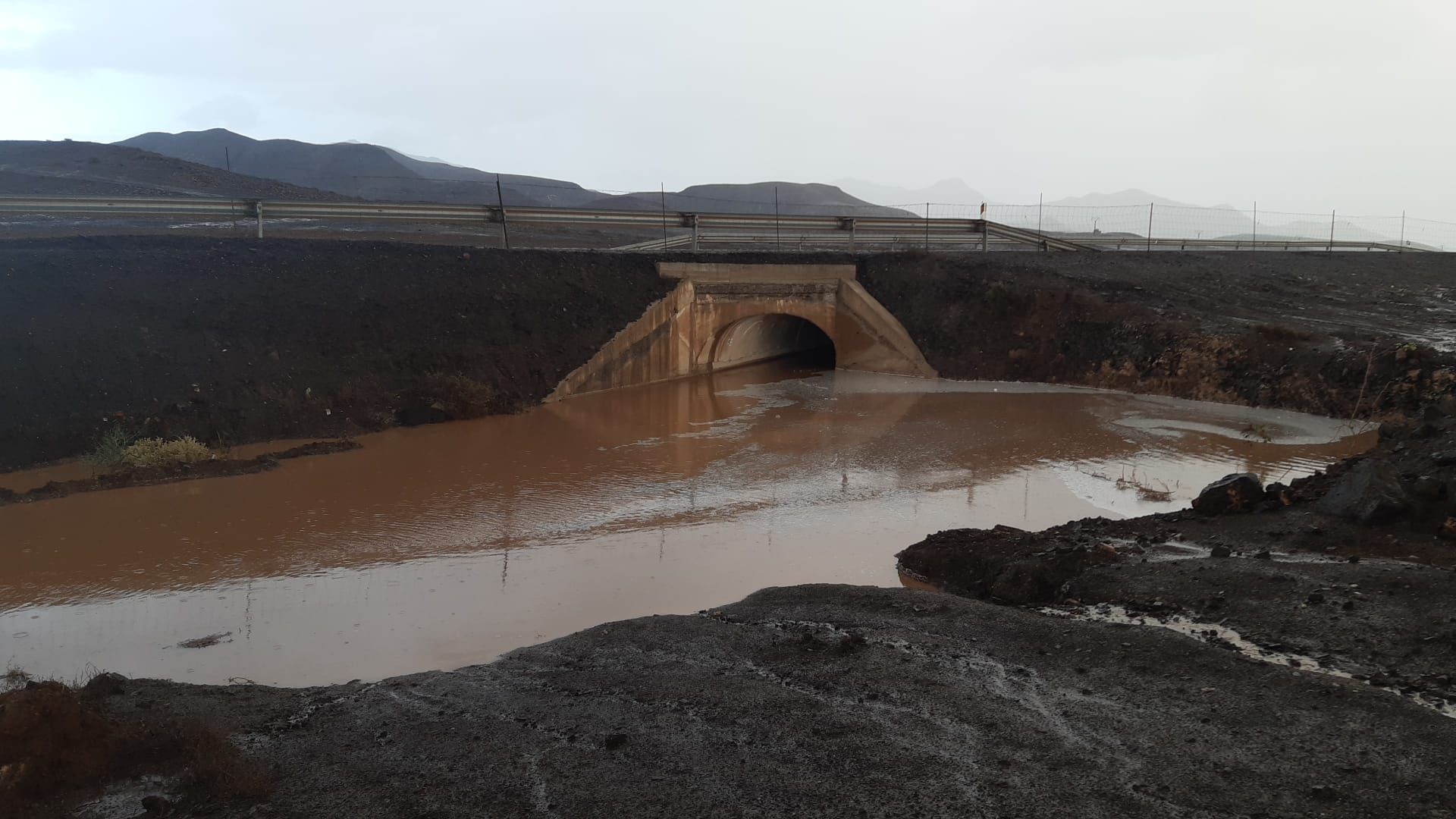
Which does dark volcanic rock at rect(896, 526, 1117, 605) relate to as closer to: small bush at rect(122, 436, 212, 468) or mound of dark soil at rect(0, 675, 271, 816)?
mound of dark soil at rect(0, 675, 271, 816)

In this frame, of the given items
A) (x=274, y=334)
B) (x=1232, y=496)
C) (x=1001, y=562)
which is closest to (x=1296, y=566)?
(x=1232, y=496)

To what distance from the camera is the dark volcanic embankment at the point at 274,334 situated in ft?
47.6

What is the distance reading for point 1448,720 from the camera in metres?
5.04

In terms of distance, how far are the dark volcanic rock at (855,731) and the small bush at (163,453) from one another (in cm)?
799

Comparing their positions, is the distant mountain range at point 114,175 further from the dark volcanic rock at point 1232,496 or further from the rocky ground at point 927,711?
the dark volcanic rock at point 1232,496

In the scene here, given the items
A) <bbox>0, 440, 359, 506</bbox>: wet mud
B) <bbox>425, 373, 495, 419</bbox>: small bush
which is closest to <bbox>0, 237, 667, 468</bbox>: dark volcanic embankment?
<bbox>425, 373, 495, 419</bbox>: small bush

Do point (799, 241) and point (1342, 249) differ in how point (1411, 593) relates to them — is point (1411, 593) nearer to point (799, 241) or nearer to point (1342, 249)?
point (799, 241)

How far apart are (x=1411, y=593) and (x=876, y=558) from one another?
173 inches

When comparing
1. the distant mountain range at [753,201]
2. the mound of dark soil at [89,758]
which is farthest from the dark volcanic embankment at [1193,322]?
the distant mountain range at [753,201]

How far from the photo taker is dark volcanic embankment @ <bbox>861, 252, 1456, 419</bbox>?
1692 centimetres

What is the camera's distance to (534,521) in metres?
11.4

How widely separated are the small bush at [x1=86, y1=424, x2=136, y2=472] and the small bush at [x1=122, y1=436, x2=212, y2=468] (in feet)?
0.20

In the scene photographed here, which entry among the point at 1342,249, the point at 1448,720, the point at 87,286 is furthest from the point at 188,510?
the point at 1342,249

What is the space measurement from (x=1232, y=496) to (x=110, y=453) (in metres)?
13.8
